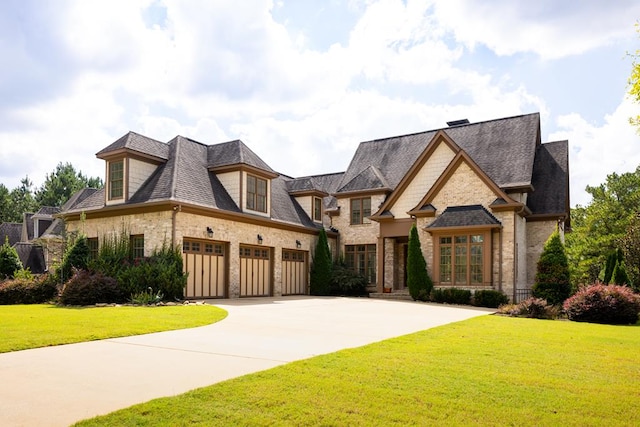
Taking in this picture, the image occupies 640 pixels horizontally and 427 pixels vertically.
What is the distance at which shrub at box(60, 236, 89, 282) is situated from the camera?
1978 cm

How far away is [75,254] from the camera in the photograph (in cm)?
1998

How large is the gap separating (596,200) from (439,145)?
2489 centimetres

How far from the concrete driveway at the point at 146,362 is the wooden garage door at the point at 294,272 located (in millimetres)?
14320

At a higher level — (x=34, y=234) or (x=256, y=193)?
(x=256, y=193)

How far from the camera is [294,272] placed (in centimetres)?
2827

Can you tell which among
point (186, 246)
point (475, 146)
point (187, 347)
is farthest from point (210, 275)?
point (475, 146)

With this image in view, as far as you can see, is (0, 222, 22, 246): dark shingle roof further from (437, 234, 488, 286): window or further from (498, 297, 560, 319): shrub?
(498, 297, 560, 319): shrub

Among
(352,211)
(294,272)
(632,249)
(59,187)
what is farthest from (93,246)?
(59,187)

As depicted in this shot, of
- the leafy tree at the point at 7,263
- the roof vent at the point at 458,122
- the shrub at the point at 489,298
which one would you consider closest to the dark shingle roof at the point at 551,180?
the roof vent at the point at 458,122

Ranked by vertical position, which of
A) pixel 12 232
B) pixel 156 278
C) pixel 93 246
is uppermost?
pixel 12 232

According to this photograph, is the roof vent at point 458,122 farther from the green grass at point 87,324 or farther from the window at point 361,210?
the green grass at point 87,324

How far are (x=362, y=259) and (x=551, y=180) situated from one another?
36.6 ft

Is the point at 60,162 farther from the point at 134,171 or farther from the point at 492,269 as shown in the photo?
the point at 492,269

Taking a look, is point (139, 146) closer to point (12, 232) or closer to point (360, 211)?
point (360, 211)
